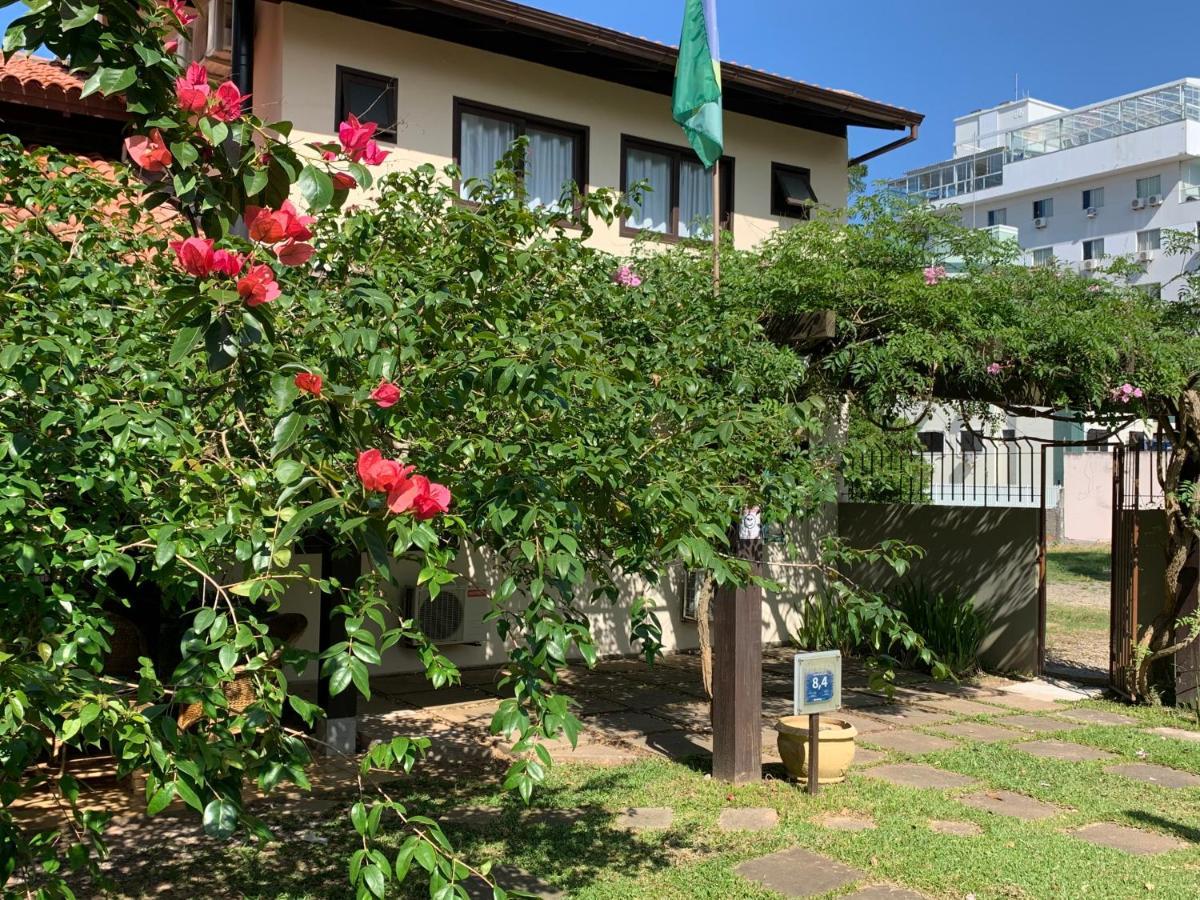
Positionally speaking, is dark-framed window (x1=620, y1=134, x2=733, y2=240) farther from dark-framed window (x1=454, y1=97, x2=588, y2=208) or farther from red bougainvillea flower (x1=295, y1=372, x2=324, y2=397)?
red bougainvillea flower (x1=295, y1=372, x2=324, y2=397)

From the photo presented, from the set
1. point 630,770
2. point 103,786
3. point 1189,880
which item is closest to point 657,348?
point 630,770

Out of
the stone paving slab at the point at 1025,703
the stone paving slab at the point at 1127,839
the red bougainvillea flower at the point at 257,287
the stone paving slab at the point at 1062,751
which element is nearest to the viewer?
the red bougainvillea flower at the point at 257,287

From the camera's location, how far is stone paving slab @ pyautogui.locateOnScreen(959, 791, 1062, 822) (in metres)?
6.07

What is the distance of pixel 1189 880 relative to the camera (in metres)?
5.02

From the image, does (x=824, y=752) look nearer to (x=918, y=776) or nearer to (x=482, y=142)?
(x=918, y=776)

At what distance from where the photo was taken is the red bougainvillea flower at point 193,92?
1.96m

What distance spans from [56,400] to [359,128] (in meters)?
1.30

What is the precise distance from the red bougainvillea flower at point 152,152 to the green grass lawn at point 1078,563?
18211 mm

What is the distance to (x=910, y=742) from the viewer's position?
308 inches

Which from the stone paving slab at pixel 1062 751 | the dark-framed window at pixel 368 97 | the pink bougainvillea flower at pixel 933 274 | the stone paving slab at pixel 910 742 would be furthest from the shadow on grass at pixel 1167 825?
the dark-framed window at pixel 368 97

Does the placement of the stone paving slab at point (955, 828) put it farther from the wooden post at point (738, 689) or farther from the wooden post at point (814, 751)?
the wooden post at point (738, 689)

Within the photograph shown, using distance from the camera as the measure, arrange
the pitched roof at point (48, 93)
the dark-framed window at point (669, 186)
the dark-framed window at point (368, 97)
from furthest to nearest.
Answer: the dark-framed window at point (669, 186) → the dark-framed window at point (368, 97) → the pitched roof at point (48, 93)

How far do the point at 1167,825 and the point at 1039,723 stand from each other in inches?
105

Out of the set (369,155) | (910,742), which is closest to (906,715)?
(910,742)
